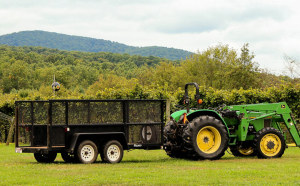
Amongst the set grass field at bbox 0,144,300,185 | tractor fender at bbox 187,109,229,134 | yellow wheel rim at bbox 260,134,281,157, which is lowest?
grass field at bbox 0,144,300,185

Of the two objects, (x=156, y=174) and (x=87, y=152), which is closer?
(x=156, y=174)

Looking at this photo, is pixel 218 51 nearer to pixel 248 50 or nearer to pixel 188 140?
pixel 248 50

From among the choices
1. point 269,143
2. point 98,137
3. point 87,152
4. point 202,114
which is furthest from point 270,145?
point 87,152

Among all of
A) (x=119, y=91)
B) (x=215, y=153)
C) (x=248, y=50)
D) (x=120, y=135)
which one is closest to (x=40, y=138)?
(x=120, y=135)

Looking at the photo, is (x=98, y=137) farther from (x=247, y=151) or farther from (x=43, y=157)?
(x=247, y=151)

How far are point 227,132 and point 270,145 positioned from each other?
170 centimetres

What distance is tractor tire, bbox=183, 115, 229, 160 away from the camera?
50.9 feet

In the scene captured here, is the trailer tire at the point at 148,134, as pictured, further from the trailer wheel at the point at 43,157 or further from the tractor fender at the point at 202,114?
the trailer wheel at the point at 43,157

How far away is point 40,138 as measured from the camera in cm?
1559

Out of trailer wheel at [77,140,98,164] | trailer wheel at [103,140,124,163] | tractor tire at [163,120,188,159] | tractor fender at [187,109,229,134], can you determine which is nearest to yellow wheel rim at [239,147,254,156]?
tractor fender at [187,109,229,134]

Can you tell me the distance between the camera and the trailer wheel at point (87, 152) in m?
14.7

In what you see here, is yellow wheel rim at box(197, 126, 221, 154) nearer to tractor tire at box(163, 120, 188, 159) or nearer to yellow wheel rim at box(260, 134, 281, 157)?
tractor tire at box(163, 120, 188, 159)

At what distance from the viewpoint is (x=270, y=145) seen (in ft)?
54.1

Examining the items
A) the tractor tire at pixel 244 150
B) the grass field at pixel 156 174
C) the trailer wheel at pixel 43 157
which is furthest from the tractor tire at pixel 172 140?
the trailer wheel at pixel 43 157
